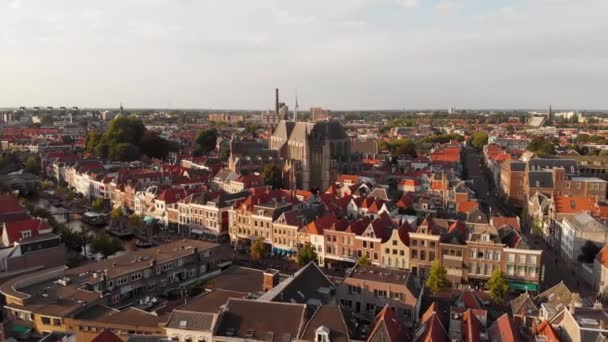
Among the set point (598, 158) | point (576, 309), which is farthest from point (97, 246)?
point (598, 158)

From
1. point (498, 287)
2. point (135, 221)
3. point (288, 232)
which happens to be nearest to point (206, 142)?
point (135, 221)

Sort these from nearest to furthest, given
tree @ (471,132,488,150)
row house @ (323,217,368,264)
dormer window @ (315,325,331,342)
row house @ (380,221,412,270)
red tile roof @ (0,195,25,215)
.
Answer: dormer window @ (315,325,331,342) → row house @ (380,221,412,270) → row house @ (323,217,368,264) → red tile roof @ (0,195,25,215) → tree @ (471,132,488,150)

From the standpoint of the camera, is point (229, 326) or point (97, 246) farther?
point (97, 246)

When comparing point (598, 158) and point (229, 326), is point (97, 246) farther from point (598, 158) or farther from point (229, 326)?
point (598, 158)

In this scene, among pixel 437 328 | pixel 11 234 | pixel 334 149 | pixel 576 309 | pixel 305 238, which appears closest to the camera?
pixel 437 328

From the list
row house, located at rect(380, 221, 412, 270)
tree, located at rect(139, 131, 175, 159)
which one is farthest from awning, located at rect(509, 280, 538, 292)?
tree, located at rect(139, 131, 175, 159)

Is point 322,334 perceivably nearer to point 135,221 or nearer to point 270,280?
point 270,280

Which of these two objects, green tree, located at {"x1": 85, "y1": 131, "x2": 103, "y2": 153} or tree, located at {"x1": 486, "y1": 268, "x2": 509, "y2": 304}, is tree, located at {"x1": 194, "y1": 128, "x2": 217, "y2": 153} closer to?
green tree, located at {"x1": 85, "y1": 131, "x2": 103, "y2": 153}
